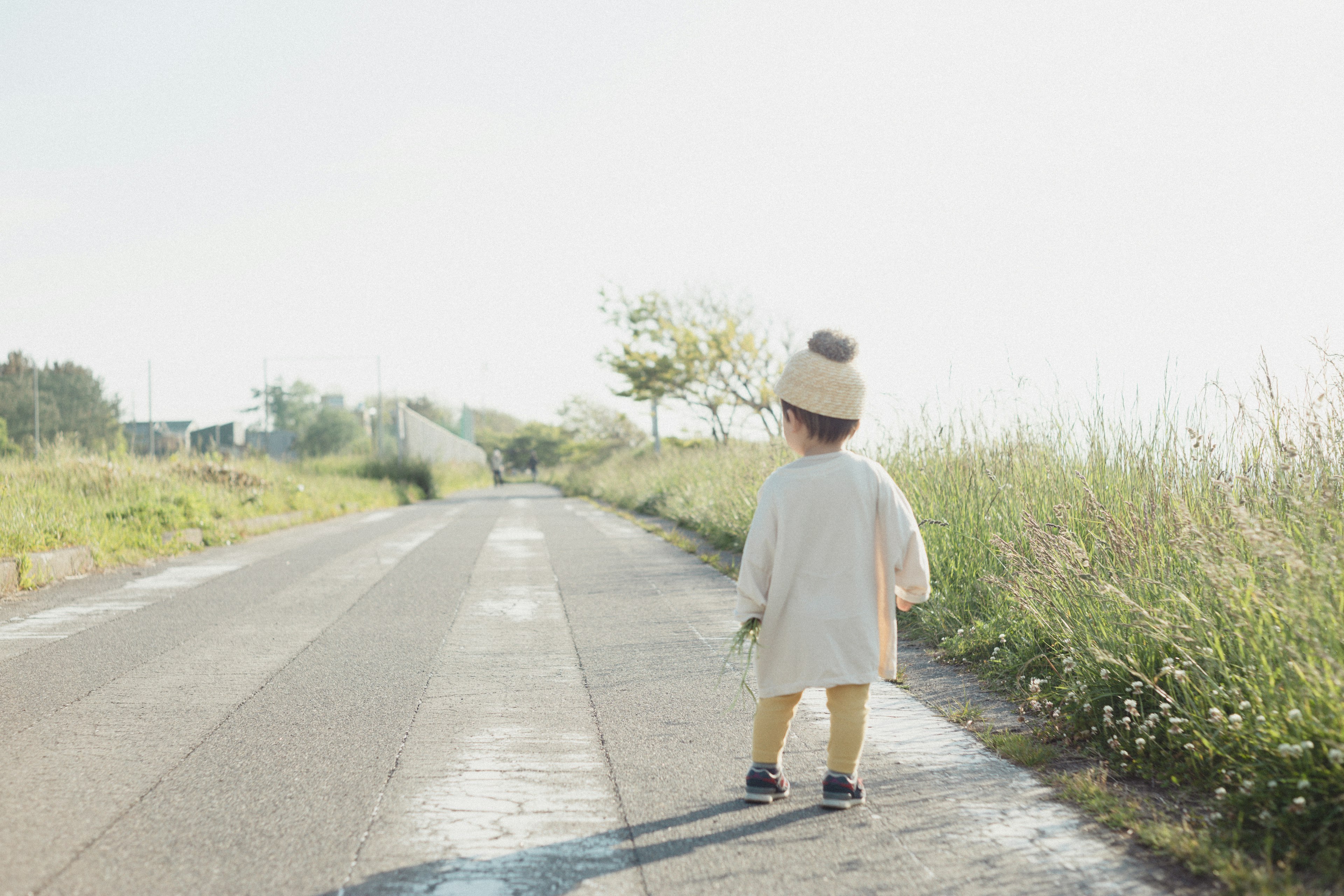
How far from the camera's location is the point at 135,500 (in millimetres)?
12930

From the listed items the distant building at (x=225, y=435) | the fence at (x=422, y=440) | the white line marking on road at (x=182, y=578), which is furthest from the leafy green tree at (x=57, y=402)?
the white line marking on road at (x=182, y=578)

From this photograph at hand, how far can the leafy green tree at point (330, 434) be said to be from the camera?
119 feet

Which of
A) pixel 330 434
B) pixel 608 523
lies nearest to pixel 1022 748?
pixel 608 523

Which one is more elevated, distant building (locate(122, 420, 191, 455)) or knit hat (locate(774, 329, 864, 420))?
distant building (locate(122, 420, 191, 455))

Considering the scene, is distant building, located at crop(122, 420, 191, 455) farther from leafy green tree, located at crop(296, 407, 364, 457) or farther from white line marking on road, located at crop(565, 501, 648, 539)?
white line marking on road, located at crop(565, 501, 648, 539)

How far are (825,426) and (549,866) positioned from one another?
1.65 metres

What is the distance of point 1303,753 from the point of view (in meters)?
2.65

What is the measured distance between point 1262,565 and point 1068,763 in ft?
3.30

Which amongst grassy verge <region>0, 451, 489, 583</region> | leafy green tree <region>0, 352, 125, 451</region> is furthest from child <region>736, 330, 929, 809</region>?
leafy green tree <region>0, 352, 125, 451</region>

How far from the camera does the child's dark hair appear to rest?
10.6 feet

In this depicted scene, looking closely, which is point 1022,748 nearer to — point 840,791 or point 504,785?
point 840,791

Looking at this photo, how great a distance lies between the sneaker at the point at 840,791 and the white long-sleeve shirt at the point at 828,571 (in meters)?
0.31

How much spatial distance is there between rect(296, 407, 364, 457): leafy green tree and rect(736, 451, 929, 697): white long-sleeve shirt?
110 ft

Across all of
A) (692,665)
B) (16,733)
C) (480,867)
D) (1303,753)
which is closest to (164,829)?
(480,867)
